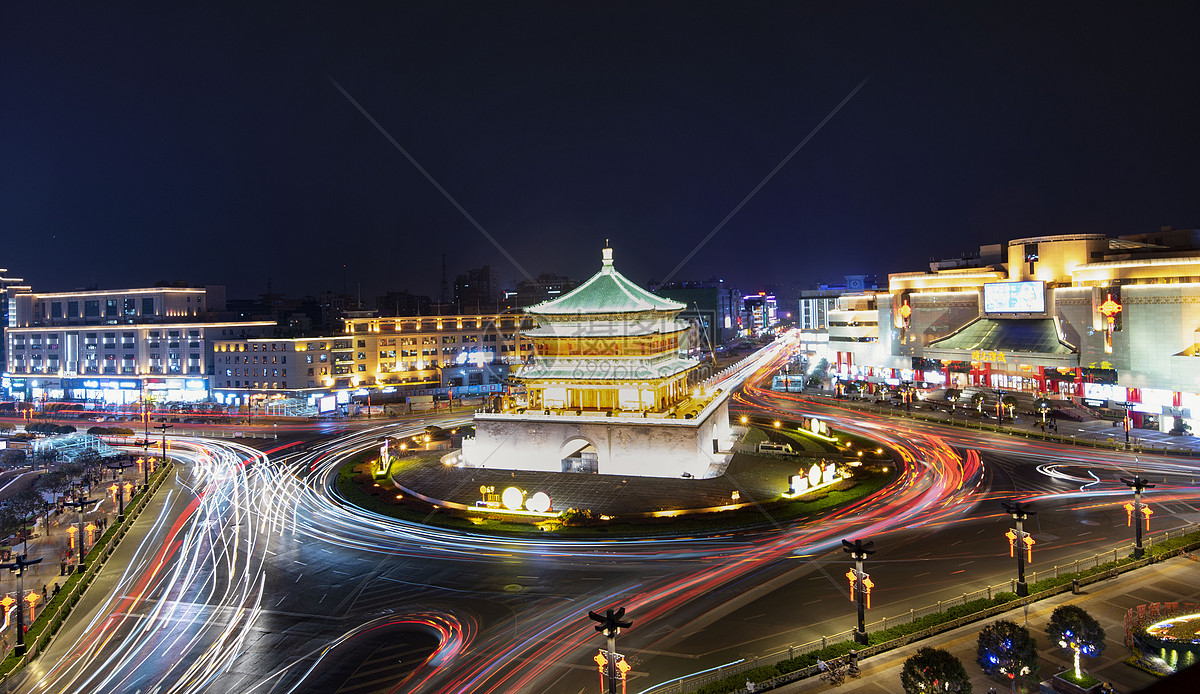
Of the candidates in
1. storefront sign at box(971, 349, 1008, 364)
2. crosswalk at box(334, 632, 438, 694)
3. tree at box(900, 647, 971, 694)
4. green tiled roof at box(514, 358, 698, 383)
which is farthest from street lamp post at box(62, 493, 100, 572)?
storefront sign at box(971, 349, 1008, 364)

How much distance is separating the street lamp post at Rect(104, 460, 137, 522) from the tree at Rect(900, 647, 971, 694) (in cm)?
3998

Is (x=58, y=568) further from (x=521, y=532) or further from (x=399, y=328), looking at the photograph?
(x=399, y=328)

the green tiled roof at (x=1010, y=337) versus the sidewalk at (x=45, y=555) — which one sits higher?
the green tiled roof at (x=1010, y=337)

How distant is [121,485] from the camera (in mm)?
45188

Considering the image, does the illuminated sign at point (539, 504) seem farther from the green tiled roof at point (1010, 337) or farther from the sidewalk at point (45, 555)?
the green tiled roof at point (1010, 337)

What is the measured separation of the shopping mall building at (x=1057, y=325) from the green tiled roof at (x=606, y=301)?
41.3 m

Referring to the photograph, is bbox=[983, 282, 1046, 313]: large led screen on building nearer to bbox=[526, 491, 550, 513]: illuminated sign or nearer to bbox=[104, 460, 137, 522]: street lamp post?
bbox=[526, 491, 550, 513]: illuminated sign

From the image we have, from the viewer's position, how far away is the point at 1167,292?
57.8 m

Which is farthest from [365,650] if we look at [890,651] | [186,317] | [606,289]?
[186,317]

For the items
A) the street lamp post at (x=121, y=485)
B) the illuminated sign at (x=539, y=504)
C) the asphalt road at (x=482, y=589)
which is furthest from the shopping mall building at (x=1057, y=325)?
the street lamp post at (x=121, y=485)

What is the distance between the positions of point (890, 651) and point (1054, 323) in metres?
63.4

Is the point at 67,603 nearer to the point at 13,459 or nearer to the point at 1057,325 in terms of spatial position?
the point at 13,459

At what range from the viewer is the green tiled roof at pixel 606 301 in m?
46.8

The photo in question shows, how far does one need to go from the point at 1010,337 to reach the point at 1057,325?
14.6 ft
